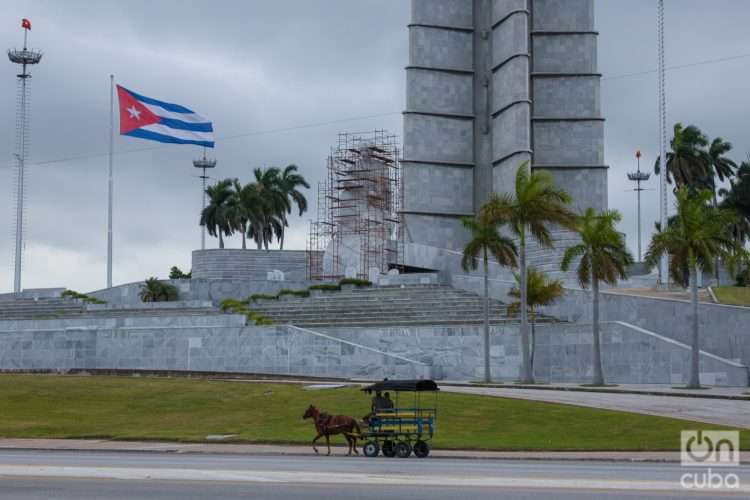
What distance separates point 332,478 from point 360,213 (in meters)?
62.9

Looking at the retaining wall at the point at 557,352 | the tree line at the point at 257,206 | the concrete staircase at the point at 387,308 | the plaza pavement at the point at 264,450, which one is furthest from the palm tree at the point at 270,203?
the plaza pavement at the point at 264,450

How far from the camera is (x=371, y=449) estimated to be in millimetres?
23891

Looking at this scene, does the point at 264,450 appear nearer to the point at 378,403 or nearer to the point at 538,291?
the point at 378,403

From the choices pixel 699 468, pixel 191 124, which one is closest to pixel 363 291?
pixel 191 124

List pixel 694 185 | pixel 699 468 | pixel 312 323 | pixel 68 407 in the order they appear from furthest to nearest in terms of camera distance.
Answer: pixel 694 185 → pixel 312 323 → pixel 68 407 → pixel 699 468

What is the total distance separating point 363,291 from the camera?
63.1m

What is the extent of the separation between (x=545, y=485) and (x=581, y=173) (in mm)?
62470

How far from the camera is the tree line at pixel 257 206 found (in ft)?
307

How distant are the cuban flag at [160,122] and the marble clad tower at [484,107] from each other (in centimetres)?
1659

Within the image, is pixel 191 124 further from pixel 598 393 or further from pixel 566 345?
pixel 598 393

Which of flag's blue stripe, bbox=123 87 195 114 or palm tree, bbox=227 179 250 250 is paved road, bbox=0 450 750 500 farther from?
palm tree, bbox=227 179 250 250

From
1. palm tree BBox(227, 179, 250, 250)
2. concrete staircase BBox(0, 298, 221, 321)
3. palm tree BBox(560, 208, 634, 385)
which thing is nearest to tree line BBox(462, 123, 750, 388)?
palm tree BBox(560, 208, 634, 385)

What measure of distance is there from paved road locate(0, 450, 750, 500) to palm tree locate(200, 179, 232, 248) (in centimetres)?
7430

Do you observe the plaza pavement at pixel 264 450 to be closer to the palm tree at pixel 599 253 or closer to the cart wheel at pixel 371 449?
the cart wheel at pixel 371 449
